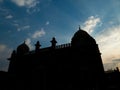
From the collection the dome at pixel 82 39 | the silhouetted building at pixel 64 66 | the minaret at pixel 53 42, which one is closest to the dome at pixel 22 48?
the silhouetted building at pixel 64 66

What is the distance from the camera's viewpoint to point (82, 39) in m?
25.0

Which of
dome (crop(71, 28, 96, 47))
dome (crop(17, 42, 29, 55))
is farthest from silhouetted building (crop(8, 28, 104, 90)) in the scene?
dome (crop(17, 42, 29, 55))

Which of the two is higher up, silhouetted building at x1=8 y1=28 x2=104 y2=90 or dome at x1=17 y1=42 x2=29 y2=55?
dome at x1=17 y1=42 x2=29 y2=55

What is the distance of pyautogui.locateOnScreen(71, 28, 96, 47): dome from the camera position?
24.5 m

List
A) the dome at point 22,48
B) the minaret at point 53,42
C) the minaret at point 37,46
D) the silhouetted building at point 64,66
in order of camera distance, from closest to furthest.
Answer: the silhouetted building at point 64,66 < the minaret at point 53,42 < the minaret at point 37,46 < the dome at point 22,48

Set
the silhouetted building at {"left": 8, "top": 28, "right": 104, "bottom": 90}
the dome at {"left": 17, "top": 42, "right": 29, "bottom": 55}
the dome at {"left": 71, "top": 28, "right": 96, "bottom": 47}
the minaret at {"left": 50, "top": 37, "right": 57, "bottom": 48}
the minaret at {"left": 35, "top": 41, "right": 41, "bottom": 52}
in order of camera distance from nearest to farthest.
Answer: the silhouetted building at {"left": 8, "top": 28, "right": 104, "bottom": 90} < the dome at {"left": 71, "top": 28, "right": 96, "bottom": 47} < the minaret at {"left": 50, "top": 37, "right": 57, "bottom": 48} < the minaret at {"left": 35, "top": 41, "right": 41, "bottom": 52} < the dome at {"left": 17, "top": 42, "right": 29, "bottom": 55}

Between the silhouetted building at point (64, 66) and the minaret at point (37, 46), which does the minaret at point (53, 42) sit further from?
the minaret at point (37, 46)

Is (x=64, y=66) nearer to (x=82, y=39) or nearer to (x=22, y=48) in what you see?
(x=82, y=39)

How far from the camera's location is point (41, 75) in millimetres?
25812

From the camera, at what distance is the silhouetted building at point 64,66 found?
72.7 ft

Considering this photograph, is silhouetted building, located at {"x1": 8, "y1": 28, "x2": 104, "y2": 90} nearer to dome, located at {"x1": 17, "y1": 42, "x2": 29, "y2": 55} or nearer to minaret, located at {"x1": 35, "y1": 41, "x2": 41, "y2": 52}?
minaret, located at {"x1": 35, "y1": 41, "x2": 41, "y2": 52}

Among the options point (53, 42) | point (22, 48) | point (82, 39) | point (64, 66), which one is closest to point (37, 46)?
point (53, 42)

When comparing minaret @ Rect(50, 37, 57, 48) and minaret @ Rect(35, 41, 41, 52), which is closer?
minaret @ Rect(50, 37, 57, 48)

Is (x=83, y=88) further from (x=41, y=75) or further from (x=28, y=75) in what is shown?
(x=28, y=75)
